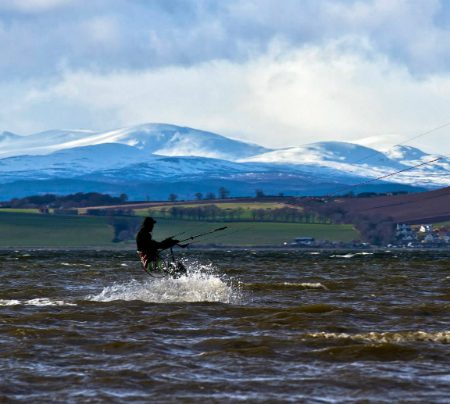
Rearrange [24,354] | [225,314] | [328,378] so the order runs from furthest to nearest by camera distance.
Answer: [225,314], [24,354], [328,378]

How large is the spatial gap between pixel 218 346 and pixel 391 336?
423 cm

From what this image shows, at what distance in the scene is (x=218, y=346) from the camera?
1057 inches

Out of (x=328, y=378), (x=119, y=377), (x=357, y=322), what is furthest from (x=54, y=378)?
(x=357, y=322)

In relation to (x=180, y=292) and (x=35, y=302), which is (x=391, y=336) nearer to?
(x=180, y=292)

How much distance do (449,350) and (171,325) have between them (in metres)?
7.97

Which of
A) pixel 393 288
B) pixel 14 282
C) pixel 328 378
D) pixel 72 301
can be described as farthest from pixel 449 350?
pixel 14 282

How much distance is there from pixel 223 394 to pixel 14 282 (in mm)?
35042

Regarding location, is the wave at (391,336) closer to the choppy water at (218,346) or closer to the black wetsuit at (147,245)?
the choppy water at (218,346)

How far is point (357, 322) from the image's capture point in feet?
106

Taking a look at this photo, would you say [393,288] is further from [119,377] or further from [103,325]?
→ [119,377]

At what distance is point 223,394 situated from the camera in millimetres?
20953

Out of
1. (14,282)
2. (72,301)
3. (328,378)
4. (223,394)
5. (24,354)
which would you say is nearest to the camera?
(223,394)

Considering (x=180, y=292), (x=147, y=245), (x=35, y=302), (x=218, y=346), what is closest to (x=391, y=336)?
(x=218, y=346)

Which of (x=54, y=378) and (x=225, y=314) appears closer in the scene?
(x=54, y=378)
